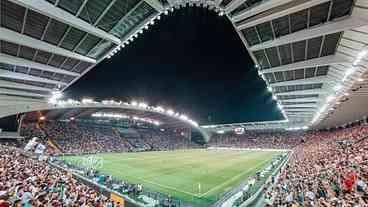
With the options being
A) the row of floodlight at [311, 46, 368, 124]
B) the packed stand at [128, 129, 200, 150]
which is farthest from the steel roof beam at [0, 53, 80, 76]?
the packed stand at [128, 129, 200, 150]

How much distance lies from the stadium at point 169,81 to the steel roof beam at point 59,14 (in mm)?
62

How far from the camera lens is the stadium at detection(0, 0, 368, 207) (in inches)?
477

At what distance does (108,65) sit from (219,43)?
1616cm

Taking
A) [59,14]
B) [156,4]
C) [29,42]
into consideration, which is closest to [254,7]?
[156,4]

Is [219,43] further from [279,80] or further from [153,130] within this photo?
[153,130]

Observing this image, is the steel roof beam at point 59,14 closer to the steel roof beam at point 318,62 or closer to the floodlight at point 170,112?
the steel roof beam at point 318,62

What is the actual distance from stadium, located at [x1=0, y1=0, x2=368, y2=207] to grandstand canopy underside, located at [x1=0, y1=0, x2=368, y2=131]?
0.08m

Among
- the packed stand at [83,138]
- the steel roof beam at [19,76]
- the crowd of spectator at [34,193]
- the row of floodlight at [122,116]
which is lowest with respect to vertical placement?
the crowd of spectator at [34,193]

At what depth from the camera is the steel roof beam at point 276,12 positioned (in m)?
10.6

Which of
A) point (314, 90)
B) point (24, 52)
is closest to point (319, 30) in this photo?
point (314, 90)

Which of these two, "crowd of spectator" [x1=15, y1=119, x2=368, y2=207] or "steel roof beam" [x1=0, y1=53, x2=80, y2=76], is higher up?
"steel roof beam" [x1=0, y1=53, x2=80, y2=76]

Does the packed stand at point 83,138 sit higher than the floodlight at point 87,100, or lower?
lower

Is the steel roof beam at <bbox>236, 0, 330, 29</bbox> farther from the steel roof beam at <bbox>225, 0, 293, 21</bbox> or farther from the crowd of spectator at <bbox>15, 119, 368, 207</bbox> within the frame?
the crowd of spectator at <bbox>15, 119, 368, 207</bbox>

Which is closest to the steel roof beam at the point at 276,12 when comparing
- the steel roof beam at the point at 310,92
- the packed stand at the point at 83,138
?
the steel roof beam at the point at 310,92
